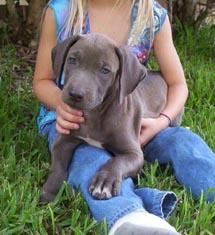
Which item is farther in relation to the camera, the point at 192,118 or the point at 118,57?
the point at 192,118

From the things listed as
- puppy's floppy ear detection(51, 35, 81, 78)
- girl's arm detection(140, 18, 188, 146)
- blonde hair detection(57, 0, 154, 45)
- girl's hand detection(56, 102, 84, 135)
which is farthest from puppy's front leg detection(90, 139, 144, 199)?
blonde hair detection(57, 0, 154, 45)

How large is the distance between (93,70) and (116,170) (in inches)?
18.6

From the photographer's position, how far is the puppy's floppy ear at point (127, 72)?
300 cm

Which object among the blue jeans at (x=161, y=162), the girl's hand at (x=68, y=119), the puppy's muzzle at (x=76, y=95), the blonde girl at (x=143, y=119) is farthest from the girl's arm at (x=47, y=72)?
the puppy's muzzle at (x=76, y=95)

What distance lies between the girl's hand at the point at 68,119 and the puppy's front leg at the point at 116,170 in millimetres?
219

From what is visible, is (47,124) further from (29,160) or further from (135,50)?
(135,50)

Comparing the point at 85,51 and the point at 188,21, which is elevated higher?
the point at 85,51

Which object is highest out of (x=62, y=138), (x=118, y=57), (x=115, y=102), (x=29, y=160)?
(x=118, y=57)

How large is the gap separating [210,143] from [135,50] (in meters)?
0.69

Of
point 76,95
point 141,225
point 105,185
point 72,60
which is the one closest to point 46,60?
point 72,60

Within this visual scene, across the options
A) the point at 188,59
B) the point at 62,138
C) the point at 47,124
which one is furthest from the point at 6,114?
the point at 188,59

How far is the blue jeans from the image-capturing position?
2.85 metres

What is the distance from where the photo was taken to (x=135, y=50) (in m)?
3.79

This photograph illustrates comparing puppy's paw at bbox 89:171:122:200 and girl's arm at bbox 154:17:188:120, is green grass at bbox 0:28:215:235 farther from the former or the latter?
girl's arm at bbox 154:17:188:120
